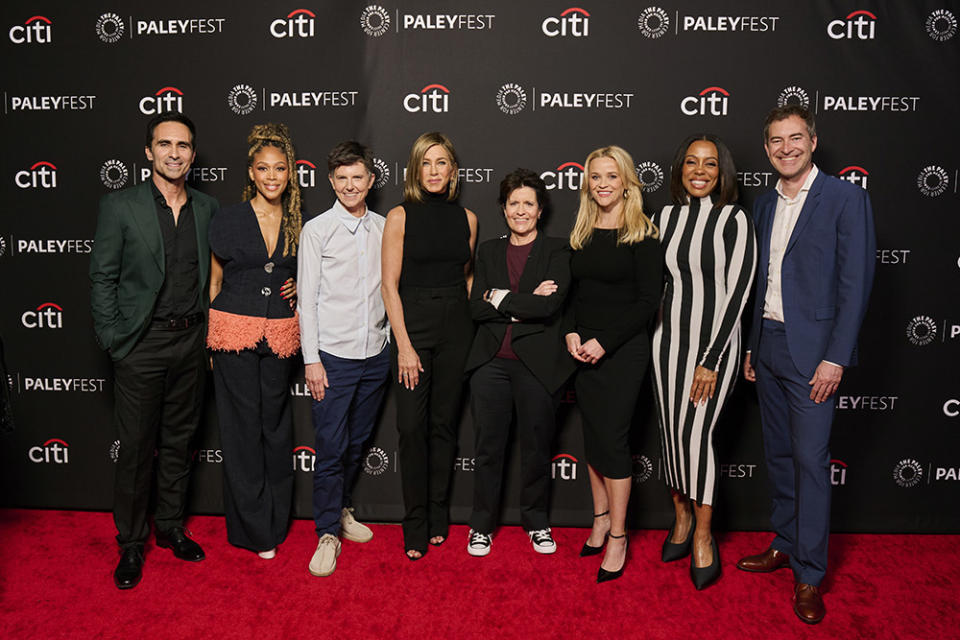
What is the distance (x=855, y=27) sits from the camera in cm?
314

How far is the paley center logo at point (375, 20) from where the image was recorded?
322 centimetres

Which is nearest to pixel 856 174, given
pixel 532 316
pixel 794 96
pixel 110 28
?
pixel 794 96

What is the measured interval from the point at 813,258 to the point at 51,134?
3.92 metres

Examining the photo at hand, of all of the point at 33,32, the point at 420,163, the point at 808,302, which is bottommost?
the point at 808,302

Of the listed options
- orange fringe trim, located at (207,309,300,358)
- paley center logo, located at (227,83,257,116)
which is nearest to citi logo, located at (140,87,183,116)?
paley center logo, located at (227,83,257,116)

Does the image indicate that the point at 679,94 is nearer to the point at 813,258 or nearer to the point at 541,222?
the point at 541,222

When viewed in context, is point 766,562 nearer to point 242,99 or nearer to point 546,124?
point 546,124

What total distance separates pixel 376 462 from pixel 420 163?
169 centimetres

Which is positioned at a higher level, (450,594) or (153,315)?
(153,315)

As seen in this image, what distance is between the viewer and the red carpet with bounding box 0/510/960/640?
247 centimetres

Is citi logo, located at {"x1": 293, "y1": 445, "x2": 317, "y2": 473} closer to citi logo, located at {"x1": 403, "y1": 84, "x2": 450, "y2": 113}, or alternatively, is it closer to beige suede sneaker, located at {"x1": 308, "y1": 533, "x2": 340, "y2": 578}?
beige suede sneaker, located at {"x1": 308, "y1": 533, "x2": 340, "y2": 578}

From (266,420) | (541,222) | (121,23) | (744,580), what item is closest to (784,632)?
(744,580)

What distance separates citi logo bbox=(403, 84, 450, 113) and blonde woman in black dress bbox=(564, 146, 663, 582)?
37.7 inches

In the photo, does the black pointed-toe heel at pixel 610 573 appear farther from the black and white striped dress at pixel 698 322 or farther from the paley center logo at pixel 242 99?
the paley center logo at pixel 242 99
